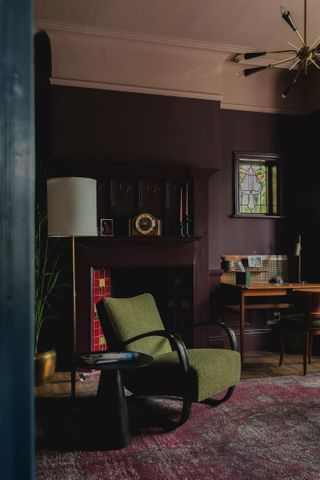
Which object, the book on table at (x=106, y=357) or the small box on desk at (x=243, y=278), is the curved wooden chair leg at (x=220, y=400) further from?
the small box on desk at (x=243, y=278)

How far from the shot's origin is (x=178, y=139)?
5.23 m

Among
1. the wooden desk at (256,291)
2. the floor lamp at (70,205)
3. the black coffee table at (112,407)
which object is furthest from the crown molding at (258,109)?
the black coffee table at (112,407)

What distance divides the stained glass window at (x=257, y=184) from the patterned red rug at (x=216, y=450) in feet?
9.15

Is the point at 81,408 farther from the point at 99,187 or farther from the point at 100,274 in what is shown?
the point at 99,187

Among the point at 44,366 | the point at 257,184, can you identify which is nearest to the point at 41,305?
the point at 44,366

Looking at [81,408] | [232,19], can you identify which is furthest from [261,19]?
[81,408]

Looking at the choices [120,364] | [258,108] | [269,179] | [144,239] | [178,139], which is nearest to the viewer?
[120,364]

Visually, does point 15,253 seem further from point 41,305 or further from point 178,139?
point 178,139

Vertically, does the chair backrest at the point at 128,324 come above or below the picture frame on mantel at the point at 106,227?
below

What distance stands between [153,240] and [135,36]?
217 cm

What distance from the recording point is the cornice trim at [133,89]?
4.84 meters

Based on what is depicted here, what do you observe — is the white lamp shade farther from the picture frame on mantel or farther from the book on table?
the picture frame on mantel

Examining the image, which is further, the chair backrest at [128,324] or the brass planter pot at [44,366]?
the brass planter pot at [44,366]

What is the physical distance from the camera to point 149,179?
510 centimetres
